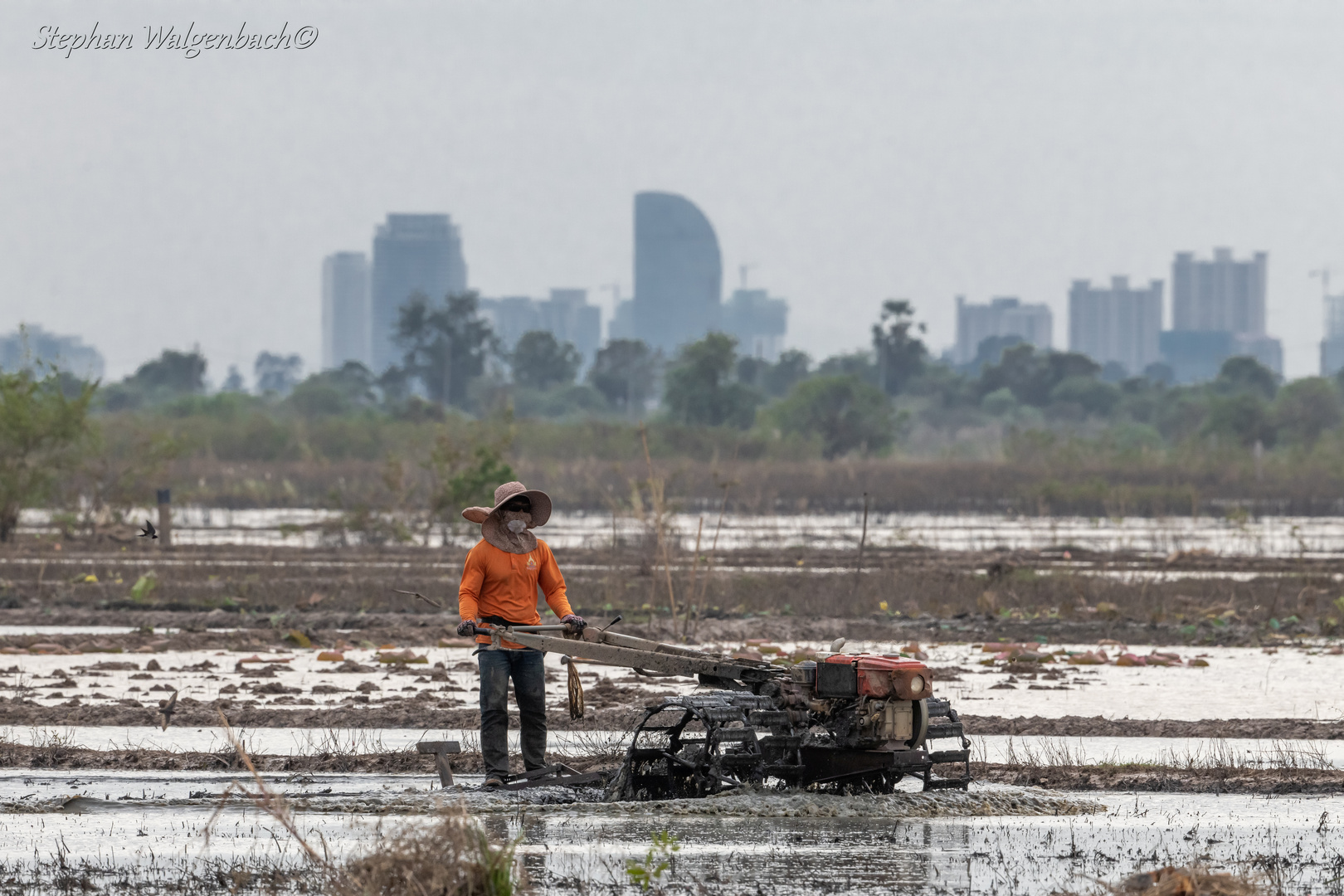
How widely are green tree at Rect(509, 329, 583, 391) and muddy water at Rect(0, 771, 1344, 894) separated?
114m

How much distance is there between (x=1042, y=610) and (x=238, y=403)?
7138cm

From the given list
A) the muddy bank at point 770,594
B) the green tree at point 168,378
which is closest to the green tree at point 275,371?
the green tree at point 168,378

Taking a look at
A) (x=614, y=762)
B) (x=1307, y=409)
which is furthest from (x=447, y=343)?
(x=614, y=762)

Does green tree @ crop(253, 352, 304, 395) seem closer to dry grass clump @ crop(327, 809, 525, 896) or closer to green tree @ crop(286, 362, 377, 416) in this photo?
green tree @ crop(286, 362, 377, 416)

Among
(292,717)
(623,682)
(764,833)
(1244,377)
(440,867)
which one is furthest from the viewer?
(1244,377)

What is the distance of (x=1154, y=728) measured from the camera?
13562 mm

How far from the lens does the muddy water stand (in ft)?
27.6

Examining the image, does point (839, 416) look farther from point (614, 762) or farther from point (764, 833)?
point (764, 833)

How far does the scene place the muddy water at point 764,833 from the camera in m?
8.40

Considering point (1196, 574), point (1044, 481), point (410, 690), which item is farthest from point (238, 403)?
point (410, 690)

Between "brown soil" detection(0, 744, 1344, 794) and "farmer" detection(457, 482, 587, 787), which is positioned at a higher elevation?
"farmer" detection(457, 482, 587, 787)

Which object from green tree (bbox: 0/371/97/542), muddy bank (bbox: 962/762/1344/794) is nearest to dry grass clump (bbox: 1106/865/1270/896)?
Result: muddy bank (bbox: 962/762/1344/794)

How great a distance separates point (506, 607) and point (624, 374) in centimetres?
11615

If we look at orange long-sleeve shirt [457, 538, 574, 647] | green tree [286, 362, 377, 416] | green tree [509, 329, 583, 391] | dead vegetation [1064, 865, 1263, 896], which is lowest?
dead vegetation [1064, 865, 1263, 896]
